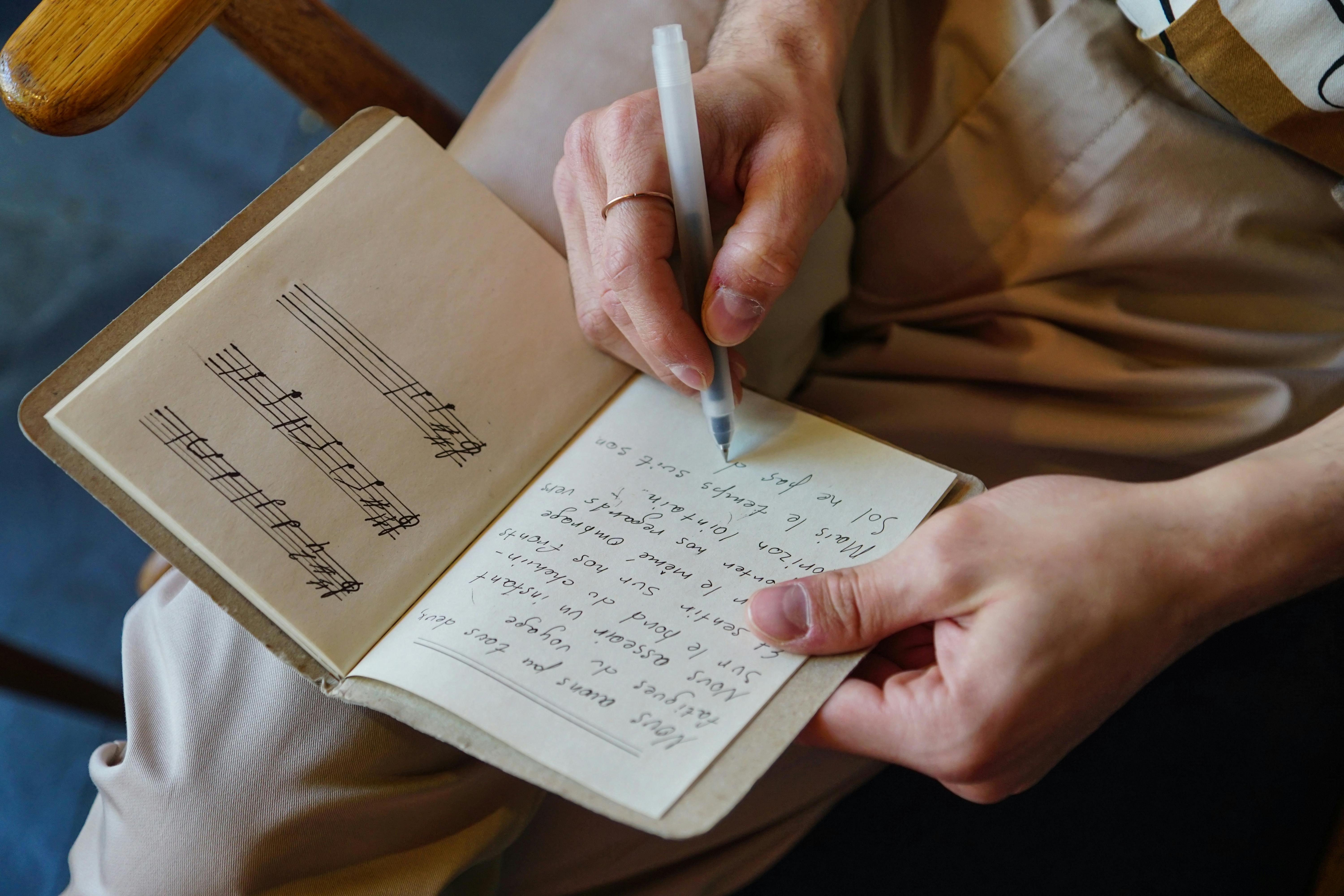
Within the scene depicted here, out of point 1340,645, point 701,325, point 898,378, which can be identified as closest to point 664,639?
point 701,325

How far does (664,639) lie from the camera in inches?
19.5

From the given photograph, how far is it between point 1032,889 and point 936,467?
451mm

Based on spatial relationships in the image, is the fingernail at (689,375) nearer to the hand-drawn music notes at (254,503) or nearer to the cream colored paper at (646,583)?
the cream colored paper at (646,583)

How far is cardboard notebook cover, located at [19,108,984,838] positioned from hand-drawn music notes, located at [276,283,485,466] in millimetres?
54

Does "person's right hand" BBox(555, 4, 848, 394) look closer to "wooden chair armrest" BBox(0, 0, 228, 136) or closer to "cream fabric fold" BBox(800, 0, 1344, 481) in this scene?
"cream fabric fold" BBox(800, 0, 1344, 481)

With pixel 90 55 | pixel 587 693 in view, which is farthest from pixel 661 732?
pixel 90 55

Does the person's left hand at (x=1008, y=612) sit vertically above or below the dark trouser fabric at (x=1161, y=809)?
above

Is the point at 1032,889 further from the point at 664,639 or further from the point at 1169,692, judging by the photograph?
the point at 664,639

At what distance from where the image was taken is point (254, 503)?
50 cm

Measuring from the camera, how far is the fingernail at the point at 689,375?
0.53m

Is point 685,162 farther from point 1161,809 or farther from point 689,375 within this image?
point 1161,809

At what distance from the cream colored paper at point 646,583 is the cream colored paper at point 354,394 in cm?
3

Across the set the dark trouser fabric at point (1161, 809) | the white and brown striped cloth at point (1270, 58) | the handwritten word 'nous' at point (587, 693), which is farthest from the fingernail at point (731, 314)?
the dark trouser fabric at point (1161, 809)

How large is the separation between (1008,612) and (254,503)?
1.36ft
